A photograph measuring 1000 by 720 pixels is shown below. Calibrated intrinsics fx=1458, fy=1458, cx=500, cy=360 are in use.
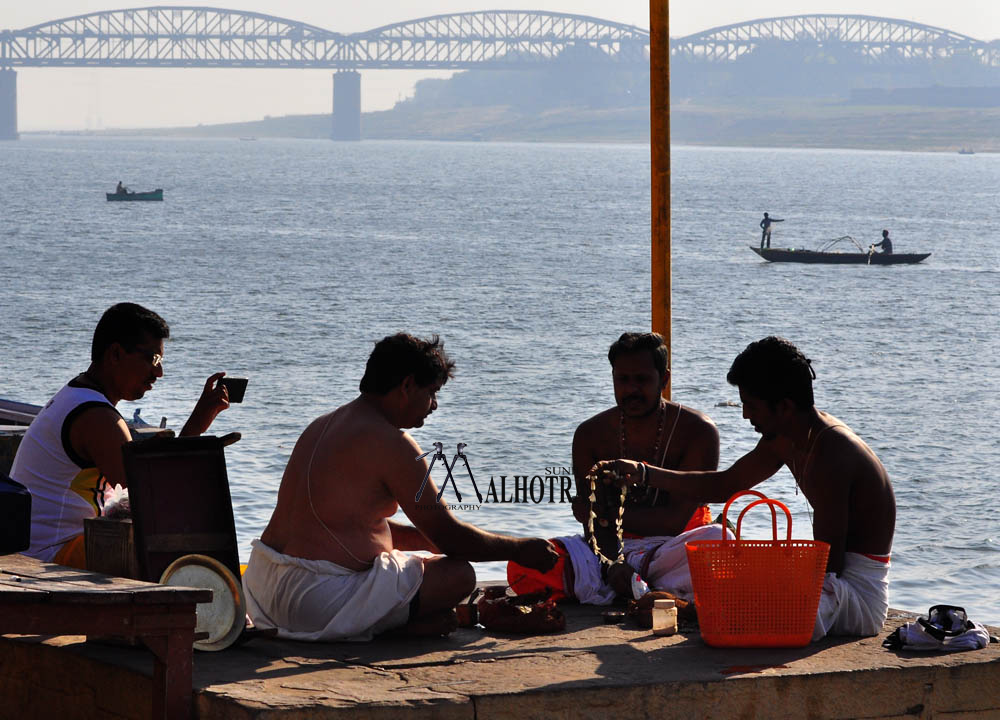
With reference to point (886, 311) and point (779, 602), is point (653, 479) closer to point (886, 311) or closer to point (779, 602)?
point (779, 602)

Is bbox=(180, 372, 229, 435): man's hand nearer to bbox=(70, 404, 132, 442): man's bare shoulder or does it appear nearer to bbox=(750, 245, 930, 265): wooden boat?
bbox=(70, 404, 132, 442): man's bare shoulder

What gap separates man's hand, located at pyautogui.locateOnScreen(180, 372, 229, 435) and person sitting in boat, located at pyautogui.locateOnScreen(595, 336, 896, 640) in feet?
5.59

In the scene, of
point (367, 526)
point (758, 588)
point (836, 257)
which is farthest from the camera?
point (836, 257)

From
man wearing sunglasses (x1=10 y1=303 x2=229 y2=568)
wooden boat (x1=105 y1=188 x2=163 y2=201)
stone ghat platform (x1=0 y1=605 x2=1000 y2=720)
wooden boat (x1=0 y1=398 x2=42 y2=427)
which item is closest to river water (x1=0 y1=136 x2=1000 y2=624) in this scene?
wooden boat (x1=105 y1=188 x2=163 y2=201)

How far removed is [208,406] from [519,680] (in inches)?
58.8

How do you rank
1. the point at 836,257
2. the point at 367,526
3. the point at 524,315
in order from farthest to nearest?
the point at 836,257, the point at 524,315, the point at 367,526

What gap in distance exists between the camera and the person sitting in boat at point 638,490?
17.1ft

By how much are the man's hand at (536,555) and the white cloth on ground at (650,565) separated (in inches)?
18.5

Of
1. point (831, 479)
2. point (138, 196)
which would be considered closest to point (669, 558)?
point (831, 479)

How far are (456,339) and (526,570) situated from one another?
79.0ft

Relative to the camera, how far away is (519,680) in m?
4.12

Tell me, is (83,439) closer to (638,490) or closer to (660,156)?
(638,490)

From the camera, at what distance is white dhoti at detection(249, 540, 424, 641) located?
177 inches

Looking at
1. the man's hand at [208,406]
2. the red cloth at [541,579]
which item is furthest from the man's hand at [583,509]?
the man's hand at [208,406]
